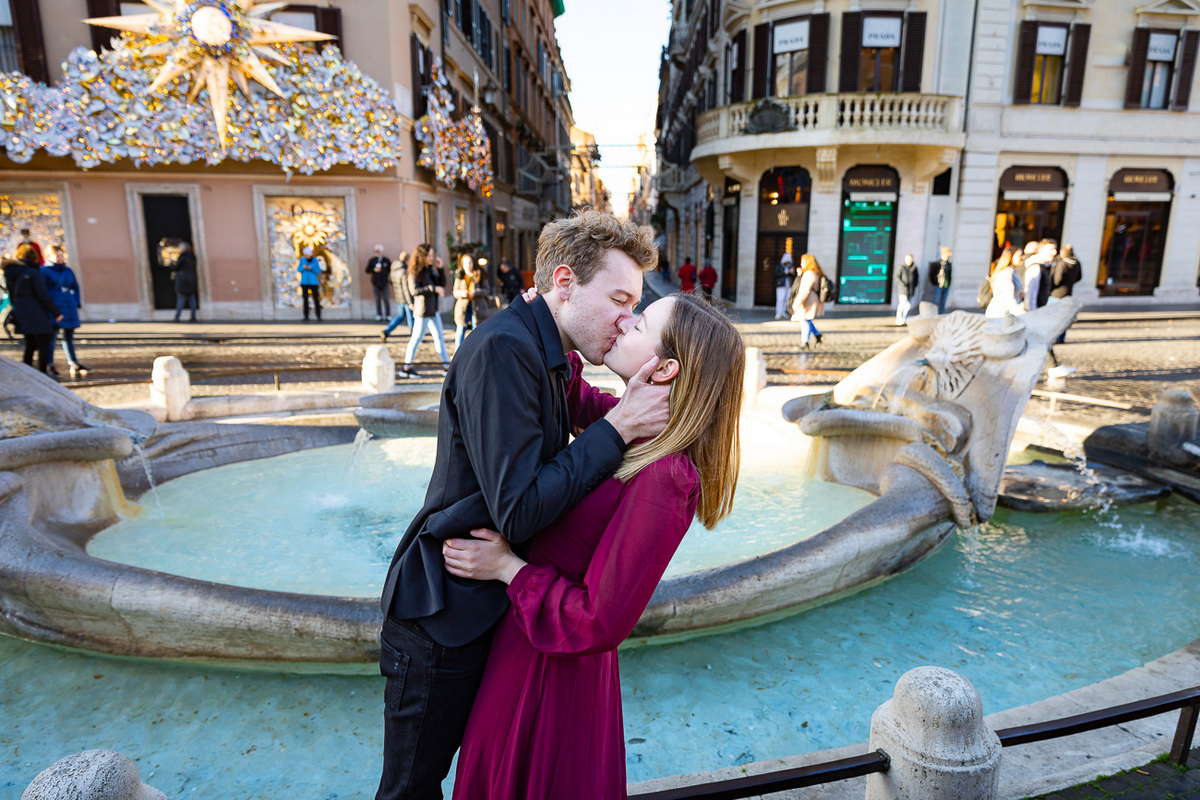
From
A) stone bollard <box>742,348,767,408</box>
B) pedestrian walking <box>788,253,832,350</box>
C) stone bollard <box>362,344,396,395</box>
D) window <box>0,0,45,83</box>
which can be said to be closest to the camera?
stone bollard <box>742,348,767,408</box>

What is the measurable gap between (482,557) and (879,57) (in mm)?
22929

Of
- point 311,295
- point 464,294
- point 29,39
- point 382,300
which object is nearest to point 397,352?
point 464,294

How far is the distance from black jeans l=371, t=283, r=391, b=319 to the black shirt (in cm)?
1764

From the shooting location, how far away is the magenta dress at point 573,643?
1.44 m

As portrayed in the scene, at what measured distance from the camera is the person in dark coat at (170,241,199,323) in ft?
57.1

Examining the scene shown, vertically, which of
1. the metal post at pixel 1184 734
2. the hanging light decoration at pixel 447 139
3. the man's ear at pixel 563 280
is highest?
the hanging light decoration at pixel 447 139

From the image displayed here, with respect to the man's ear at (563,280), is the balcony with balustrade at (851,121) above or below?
above

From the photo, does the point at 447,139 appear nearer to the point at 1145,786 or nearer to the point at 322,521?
the point at 322,521

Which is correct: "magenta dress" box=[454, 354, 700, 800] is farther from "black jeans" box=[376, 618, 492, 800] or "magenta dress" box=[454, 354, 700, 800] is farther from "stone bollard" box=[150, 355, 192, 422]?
"stone bollard" box=[150, 355, 192, 422]

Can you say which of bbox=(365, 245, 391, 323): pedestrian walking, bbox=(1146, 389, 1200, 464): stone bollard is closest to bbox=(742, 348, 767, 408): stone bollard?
bbox=(1146, 389, 1200, 464): stone bollard

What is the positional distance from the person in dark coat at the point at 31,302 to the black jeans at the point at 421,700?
10.1 metres

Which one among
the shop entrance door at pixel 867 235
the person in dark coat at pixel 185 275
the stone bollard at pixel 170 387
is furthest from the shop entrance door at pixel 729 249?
the stone bollard at pixel 170 387

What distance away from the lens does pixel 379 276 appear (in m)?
18.3

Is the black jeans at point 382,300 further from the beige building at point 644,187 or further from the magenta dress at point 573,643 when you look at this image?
the beige building at point 644,187
